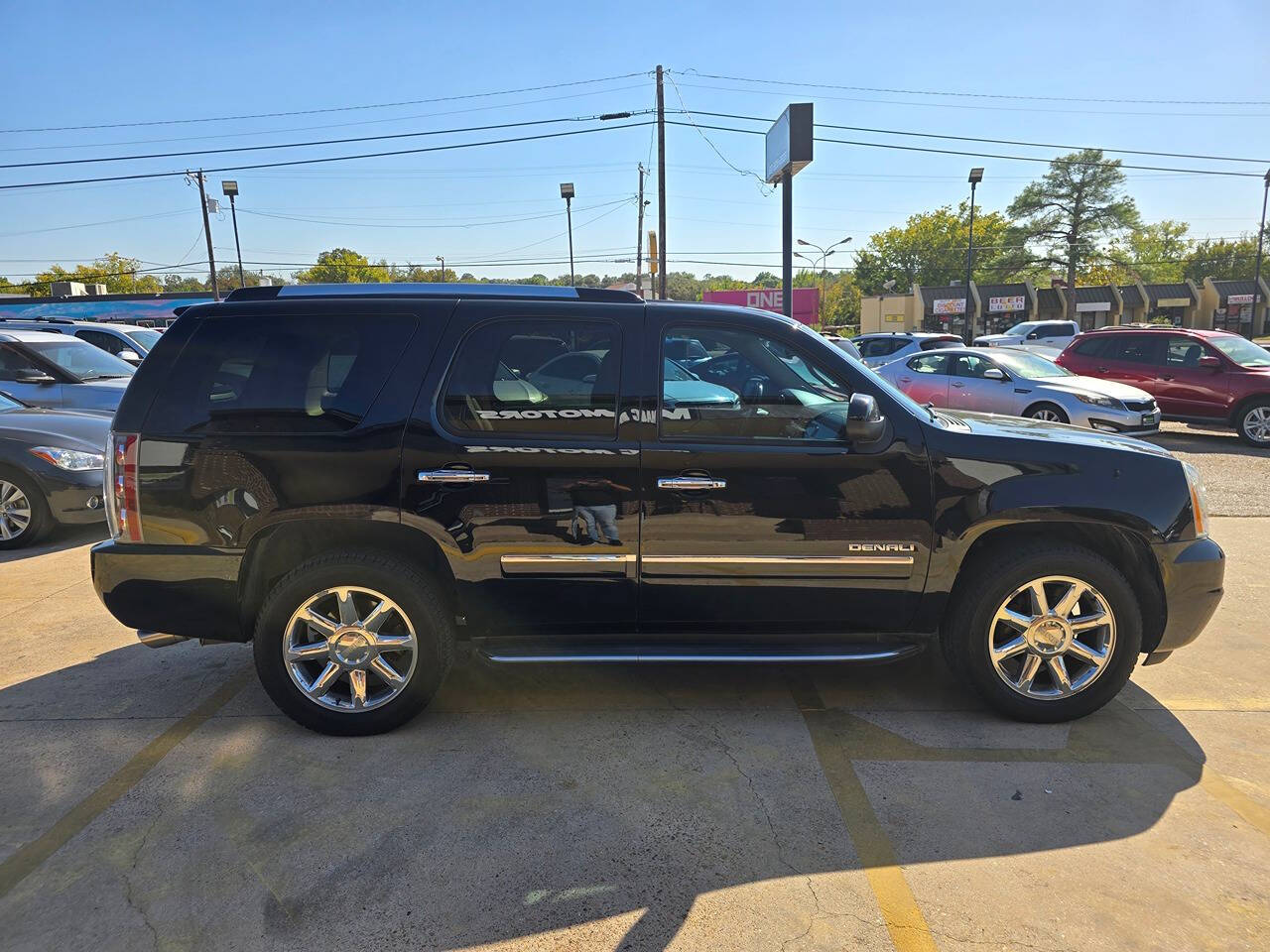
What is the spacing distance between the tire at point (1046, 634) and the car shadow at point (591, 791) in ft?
0.53

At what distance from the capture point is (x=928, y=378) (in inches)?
484

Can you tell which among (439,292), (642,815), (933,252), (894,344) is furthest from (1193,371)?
(933,252)

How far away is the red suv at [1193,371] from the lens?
1138 centimetres

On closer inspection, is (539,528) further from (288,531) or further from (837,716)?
(837,716)

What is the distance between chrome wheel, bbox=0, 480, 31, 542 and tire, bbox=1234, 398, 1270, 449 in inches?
577

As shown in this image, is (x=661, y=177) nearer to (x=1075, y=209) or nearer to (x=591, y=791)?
(x=591, y=791)

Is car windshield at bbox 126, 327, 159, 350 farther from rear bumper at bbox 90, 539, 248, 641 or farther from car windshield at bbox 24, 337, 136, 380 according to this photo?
rear bumper at bbox 90, 539, 248, 641

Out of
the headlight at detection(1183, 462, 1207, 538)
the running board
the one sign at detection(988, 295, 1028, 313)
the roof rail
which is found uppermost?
the one sign at detection(988, 295, 1028, 313)

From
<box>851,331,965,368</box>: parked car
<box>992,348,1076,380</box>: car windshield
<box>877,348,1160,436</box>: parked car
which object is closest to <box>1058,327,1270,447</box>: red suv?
<box>877,348,1160,436</box>: parked car

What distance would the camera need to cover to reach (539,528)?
3322 mm

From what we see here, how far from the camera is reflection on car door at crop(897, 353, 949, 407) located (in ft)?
39.6

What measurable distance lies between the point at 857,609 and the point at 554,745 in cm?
142

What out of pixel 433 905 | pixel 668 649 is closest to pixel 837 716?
pixel 668 649

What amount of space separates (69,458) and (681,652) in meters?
5.96
